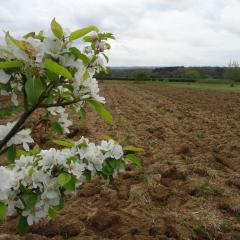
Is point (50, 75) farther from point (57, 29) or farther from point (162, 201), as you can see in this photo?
point (162, 201)

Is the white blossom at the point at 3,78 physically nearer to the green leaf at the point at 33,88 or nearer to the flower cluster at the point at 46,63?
the flower cluster at the point at 46,63

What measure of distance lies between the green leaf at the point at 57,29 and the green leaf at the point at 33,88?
250 millimetres

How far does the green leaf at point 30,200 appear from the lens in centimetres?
254

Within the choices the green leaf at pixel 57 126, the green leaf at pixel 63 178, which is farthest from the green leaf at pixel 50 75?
the green leaf at pixel 57 126

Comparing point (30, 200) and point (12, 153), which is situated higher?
point (12, 153)

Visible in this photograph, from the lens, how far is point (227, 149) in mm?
9836

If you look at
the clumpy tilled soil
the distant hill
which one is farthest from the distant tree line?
the clumpy tilled soil

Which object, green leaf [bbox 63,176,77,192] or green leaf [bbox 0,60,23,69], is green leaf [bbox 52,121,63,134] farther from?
green leaf [bbox 0,60,23,69]

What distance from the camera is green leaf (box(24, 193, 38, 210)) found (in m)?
2.54

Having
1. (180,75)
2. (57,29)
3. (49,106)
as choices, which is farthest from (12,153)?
(180,75)

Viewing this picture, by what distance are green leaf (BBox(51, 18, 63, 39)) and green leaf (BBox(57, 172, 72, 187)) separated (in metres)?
0.76

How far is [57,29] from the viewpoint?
220 centimetres

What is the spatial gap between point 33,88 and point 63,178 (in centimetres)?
62

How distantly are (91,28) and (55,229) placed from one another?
3383mm
